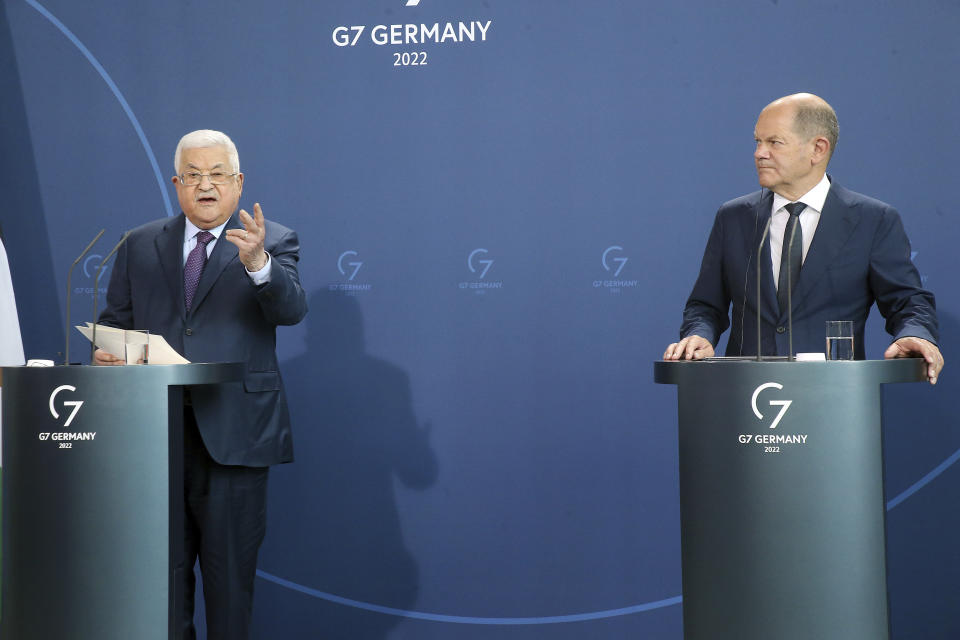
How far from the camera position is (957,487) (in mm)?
3512

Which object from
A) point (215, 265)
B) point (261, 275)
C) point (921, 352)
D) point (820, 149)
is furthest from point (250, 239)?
point (921, 352)

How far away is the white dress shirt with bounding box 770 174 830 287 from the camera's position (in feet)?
8.74

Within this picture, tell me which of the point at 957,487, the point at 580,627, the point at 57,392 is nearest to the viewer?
the point at 57,392

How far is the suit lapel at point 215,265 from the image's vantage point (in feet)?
9.53

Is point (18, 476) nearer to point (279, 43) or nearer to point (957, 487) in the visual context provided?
point (279, 43)

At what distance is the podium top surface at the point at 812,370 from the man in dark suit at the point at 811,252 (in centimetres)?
50

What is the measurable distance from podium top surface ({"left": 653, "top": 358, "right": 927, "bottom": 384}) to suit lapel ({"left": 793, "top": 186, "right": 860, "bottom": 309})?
52 cm

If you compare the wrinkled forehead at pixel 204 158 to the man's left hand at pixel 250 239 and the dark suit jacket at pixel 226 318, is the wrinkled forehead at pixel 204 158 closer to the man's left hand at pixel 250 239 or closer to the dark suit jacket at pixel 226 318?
the dark suit jacket at pixel 226 318

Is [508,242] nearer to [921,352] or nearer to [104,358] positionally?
[104,358]

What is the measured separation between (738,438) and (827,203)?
3.11 feet

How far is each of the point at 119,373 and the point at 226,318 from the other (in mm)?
686

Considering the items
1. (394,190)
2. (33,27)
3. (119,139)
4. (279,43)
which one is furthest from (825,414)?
(33,27)

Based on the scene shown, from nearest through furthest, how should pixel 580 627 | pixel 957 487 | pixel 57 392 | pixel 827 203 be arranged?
1. pixel 57 392
2. pixel 827 203
3. pixel 957 487
4. pixel 580 627

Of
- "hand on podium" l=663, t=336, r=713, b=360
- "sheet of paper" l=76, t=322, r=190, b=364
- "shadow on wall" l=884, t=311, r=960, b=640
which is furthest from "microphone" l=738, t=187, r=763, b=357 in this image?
"sheet of paper" l=76, t=322, r=190, b=364
